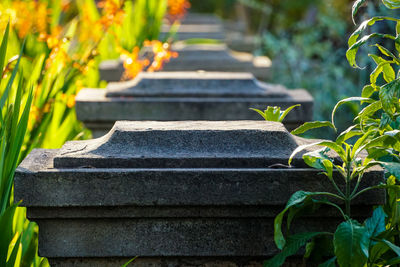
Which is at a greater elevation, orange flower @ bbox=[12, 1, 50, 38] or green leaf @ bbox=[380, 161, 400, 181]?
green leaf @ bbox=[380, 161, 400, 181]

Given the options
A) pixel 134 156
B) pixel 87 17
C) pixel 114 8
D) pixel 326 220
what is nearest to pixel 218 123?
pixel 134 156

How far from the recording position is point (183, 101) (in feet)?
12.2

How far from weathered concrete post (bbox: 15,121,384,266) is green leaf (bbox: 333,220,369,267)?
245 millimetres

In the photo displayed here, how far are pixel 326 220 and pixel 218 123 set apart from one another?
1.75 feet

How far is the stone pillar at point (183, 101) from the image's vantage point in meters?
3.71

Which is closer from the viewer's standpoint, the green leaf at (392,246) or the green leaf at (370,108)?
the green leaf at (392,246)

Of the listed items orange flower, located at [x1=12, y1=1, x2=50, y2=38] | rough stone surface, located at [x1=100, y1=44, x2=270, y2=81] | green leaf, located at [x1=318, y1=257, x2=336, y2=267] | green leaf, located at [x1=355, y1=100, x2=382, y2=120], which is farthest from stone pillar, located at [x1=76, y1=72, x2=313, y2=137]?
green leaf, located at [x1=318, y1=257, x2=336, y2=267]

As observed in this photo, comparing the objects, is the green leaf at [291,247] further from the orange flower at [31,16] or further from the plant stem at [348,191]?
the orange flower at [31,16]

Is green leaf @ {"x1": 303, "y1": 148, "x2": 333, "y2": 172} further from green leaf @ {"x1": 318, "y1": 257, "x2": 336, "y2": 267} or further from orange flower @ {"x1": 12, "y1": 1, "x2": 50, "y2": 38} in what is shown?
orange flower @ {"x1": 12, "y1": 1, "x2": 50, "y2": 38}

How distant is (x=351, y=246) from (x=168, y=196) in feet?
1.82

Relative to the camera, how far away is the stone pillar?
3.71 metres

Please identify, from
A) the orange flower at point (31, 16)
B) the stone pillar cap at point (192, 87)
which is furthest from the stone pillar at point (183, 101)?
the orange flower at point (31, 16)

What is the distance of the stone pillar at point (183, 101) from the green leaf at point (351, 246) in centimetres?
195

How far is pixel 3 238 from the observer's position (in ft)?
6.49
